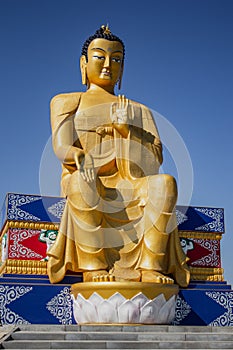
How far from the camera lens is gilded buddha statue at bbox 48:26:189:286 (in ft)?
23.6

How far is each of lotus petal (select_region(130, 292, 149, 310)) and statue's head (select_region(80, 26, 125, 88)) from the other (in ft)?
10.6

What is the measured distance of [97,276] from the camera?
23.1 ft

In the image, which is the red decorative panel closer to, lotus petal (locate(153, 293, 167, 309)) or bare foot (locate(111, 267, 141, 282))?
bare foot (locate(111, 267, 141, 282))

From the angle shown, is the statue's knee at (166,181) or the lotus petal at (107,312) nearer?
the lotus petal at (107,312)

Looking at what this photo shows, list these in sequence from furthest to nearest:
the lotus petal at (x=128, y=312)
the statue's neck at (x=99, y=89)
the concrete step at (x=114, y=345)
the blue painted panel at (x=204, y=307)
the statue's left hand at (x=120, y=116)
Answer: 1. the statue's neck at (x=99, y=89)
2. the statue's left hand at (x=120, y=116)
3. the blue painted panel at (x=204, y=307)
4. the lotus petal at (x=128, y=312)
5. the concrete step at (x=114, y=345)

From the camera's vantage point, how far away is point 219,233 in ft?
28.1

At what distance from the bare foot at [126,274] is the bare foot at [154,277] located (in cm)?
7

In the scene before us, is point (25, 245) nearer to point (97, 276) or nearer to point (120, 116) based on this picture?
point (97, 276)

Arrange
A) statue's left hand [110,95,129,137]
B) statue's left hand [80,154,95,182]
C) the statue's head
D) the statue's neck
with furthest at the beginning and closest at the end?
the statue's neck < the statue's head < statue's left hand [110,95,129,137] < statue's left hand [80,154,95,182]

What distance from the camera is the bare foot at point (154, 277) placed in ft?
23.1

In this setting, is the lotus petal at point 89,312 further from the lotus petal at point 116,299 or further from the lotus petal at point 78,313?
the lotus petal at point 116,299

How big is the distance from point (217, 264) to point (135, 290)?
6.34 feet

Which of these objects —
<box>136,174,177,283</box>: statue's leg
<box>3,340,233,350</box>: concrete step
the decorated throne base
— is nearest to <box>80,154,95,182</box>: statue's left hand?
<box>136,174,177,283</box>: statue's leg

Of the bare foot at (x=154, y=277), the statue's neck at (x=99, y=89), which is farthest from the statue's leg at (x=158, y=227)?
the statue's neck at (x=99, y=89)
